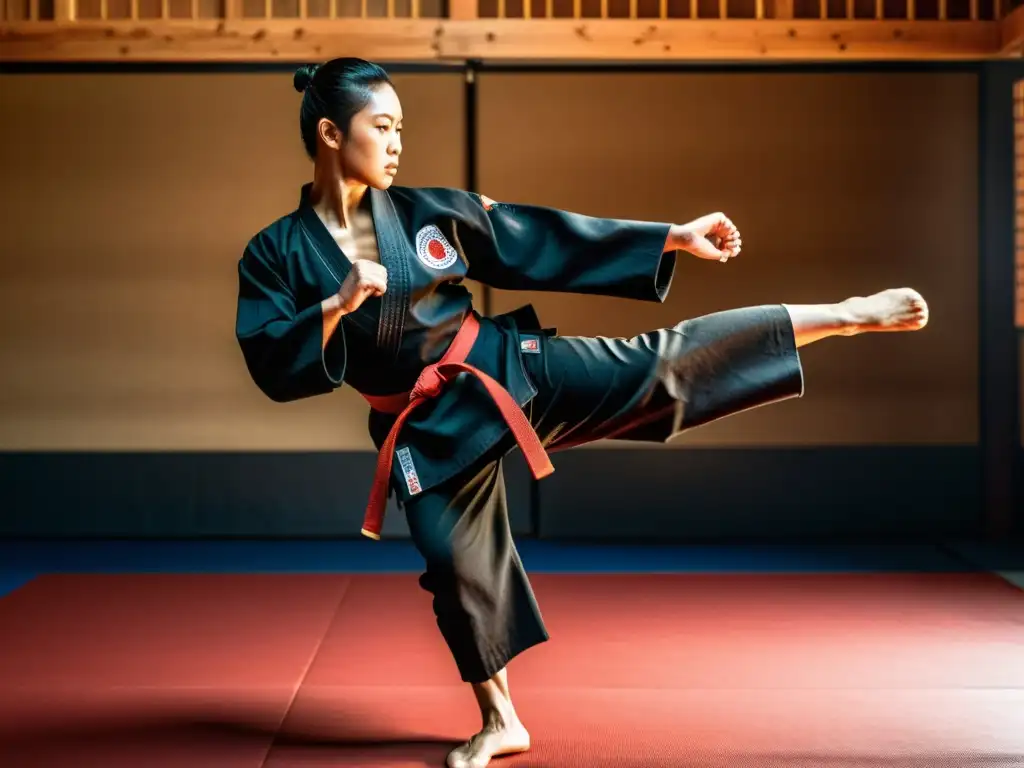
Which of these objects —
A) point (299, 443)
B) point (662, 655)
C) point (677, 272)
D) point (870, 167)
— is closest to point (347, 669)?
point (662, 655)

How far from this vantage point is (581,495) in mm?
4992

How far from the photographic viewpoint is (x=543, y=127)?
4.98 meters

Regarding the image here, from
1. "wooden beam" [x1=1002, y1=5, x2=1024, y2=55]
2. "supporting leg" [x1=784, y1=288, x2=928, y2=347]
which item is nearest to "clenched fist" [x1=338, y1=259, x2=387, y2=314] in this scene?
"supporting leg" [x1=784, y1=288, x2=928, y2=347]

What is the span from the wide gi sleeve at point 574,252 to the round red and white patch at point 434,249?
0.22 ft

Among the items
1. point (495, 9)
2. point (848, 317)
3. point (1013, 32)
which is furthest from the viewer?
point (495, 9)

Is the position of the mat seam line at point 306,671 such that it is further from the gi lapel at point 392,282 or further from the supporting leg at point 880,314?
Result: the supporting leg at point 880,314

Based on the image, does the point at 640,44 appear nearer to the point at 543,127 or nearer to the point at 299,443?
the point at 543,127

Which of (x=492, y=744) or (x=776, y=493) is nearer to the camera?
(x=492, y=744)

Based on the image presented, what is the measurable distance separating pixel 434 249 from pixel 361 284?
0.30 m

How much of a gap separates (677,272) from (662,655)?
2.44 m

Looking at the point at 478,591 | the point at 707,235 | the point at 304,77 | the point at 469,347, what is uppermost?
the point at 304,77

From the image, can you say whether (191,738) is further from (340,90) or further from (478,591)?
(340,90)

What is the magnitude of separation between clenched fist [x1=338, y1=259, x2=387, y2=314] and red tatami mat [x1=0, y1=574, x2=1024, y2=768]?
943 mm

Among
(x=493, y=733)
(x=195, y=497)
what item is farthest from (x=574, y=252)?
(x=195, y=497)
